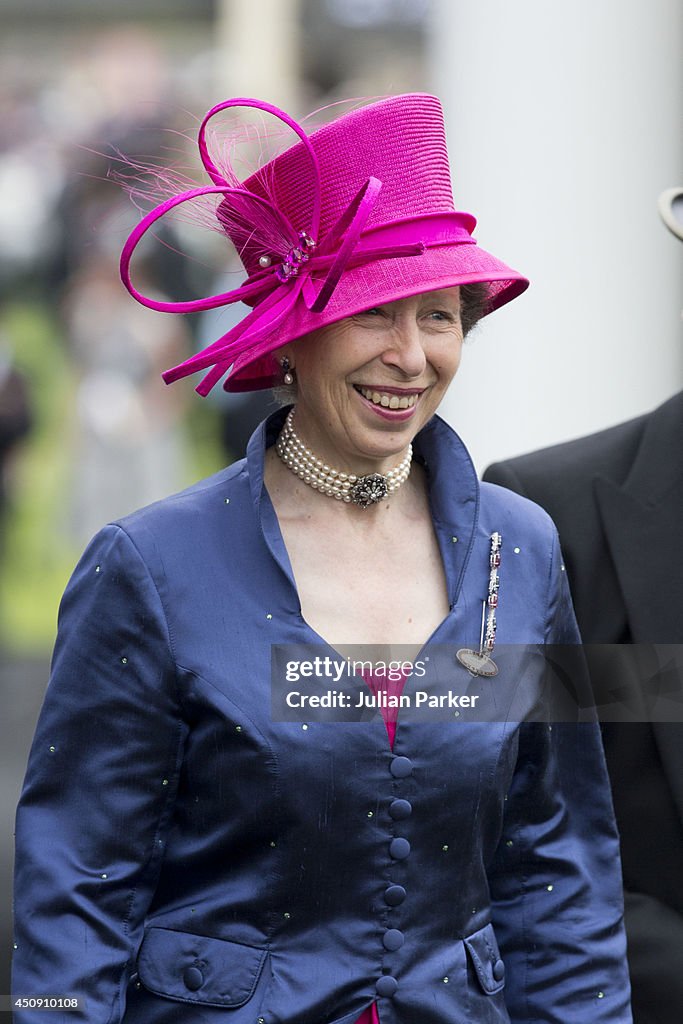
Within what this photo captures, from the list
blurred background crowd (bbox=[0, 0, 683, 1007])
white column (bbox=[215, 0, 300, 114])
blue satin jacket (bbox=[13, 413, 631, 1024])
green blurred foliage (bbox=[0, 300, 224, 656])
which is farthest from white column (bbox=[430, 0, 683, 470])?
blue satin jacket (bbox=[13, 413, 631, 1024])

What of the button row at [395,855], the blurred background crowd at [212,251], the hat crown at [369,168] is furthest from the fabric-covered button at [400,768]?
the blurred background crowd at [212,251]

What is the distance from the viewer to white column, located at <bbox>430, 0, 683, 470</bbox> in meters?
5.74

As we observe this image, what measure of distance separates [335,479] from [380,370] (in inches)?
7.9

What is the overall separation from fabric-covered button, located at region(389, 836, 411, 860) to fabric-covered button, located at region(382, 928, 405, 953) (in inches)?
3.9

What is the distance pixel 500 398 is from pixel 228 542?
360 cm

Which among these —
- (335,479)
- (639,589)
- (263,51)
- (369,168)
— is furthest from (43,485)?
(369,168)

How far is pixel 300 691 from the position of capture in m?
2.32

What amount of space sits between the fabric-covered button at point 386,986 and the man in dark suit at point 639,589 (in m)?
0.71

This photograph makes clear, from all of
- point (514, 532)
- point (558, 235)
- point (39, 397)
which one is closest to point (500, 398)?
point (558, 235)

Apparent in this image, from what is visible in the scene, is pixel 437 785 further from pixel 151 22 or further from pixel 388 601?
pixel 151 22

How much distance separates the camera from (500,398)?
592 cm

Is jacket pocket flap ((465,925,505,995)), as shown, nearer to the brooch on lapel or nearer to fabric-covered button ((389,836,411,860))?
fabric-covered button ((389,836,411,860))

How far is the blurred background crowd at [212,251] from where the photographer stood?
227 inches

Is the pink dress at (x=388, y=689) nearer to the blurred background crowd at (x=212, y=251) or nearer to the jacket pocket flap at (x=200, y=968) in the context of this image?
the jacket pocket flap at (x=200, y=968)
